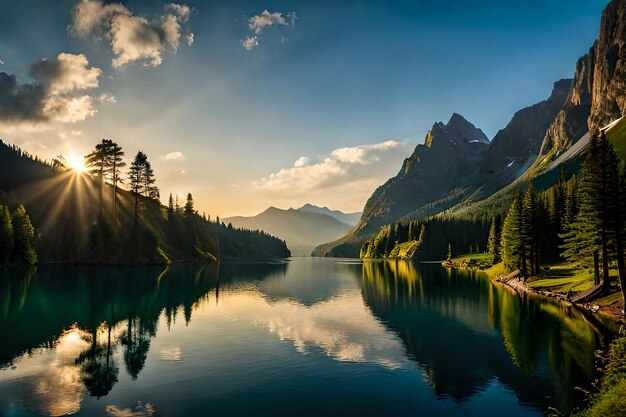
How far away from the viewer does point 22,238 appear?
12731cm

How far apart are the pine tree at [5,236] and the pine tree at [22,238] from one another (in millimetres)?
4451

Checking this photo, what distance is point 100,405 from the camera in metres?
23.1

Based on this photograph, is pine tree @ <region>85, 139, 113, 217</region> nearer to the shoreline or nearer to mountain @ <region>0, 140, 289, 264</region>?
mountain @ <region>0, 140, 289, 264</region>

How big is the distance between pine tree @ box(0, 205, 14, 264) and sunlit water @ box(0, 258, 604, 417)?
217 ft

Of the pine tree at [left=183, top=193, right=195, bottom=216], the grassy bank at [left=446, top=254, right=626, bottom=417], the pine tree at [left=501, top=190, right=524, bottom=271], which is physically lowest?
the grassy bank at [left=446, top=254, right=626, bottom=417]

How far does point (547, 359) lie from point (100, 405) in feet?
112

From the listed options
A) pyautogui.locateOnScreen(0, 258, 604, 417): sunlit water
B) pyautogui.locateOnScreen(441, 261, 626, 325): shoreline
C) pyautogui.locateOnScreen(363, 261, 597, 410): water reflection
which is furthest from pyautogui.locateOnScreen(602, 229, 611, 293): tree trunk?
pyautogui.locateOnScreen(0, 258, 604, 417): sunlit water

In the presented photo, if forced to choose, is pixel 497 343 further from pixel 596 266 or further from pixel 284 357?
pixel 596 266

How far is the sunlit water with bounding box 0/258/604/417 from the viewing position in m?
24.3

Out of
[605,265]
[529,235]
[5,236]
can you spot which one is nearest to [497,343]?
[605,265]

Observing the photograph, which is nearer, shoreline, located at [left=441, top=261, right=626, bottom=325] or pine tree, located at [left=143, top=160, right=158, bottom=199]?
shoreline, located at [left=441, top=261, right=626, bottom=325]

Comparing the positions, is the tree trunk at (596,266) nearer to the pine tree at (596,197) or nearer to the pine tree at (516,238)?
the pine tree at (596,197)

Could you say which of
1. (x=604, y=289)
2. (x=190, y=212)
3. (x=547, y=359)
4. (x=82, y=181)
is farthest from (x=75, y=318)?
(x=82, y=181)

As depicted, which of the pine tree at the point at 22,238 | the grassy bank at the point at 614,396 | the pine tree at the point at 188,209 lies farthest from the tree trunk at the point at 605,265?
the pine tree at the point at 188,209
